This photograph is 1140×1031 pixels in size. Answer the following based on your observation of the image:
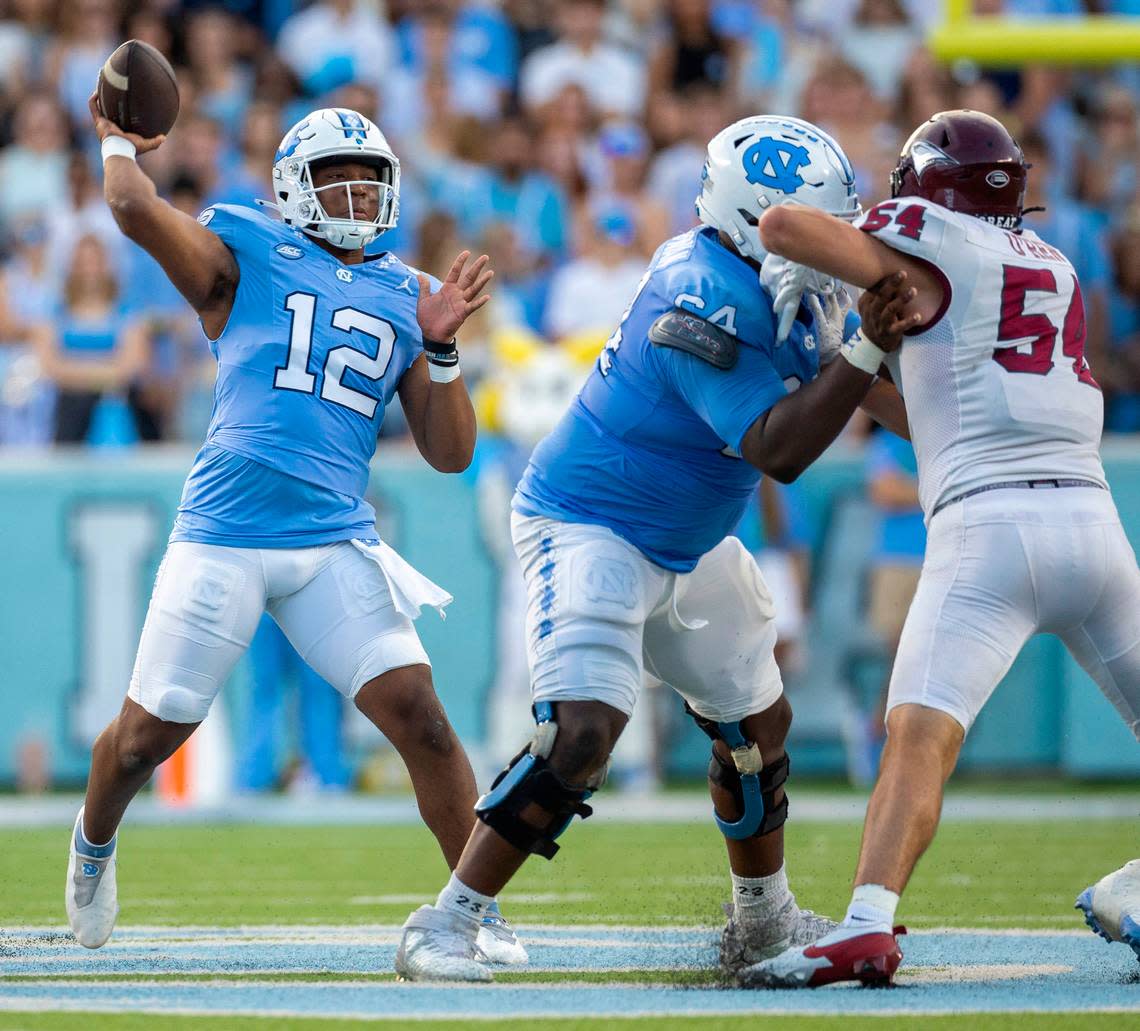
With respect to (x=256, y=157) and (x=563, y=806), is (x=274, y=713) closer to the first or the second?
(x=256, y=157)

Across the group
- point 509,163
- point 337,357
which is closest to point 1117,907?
point 337,357

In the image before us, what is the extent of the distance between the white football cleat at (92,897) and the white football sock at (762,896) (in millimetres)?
1536

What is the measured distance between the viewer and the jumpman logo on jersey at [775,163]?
15.0 ft

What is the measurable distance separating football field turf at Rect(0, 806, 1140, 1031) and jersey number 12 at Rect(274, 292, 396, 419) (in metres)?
1.38

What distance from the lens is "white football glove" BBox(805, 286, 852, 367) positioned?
465 cm

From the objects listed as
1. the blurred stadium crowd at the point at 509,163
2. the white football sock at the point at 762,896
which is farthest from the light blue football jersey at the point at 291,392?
the blurred stadium crowd at the point at 509,163

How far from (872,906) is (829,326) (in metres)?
1.38

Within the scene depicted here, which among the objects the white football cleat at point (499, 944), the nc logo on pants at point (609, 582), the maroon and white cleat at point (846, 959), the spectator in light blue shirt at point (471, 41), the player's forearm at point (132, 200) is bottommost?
the white football cleat at point (499, 944)

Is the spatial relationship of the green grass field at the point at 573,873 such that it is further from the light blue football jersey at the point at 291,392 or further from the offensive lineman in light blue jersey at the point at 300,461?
the light blue football jersey at the point at 291,392

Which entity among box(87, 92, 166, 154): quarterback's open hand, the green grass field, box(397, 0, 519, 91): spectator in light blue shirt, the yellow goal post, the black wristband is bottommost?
the green grass field

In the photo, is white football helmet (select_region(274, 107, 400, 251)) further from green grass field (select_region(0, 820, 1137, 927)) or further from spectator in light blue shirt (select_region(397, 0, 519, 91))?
spectator in light blue shirt (select_region(397, 0, 519, 91))

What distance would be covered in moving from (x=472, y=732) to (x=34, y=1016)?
19.4ft

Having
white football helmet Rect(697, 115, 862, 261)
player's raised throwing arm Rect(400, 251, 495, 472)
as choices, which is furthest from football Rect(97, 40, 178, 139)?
white football helmet Rect(697, 115, 862, 261)

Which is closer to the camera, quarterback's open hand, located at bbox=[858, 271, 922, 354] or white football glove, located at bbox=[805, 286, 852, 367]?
quarterback's open hand, located at bbox=[858, 271, 922, 354]
